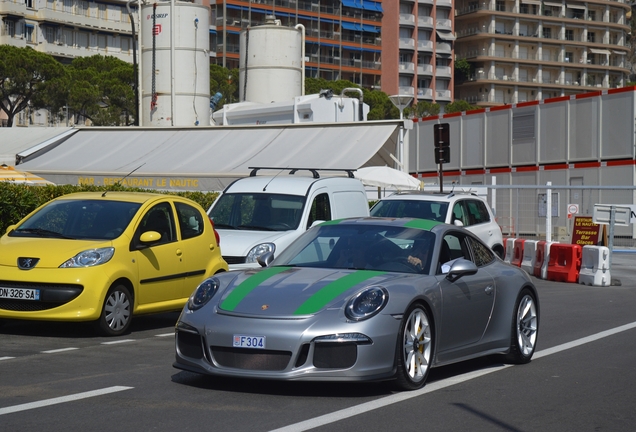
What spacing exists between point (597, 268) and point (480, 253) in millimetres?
12210

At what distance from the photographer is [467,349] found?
27.8 feet

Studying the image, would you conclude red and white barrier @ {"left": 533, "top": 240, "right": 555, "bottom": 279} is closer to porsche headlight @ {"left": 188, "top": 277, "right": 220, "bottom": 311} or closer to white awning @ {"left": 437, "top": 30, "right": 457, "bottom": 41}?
porsche headlight @ {"left": 188, "top": 277, "right": 220, "bottom": 311}

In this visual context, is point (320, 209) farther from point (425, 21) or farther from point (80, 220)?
point (425, 21)

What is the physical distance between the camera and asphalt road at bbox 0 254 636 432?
6426 mm

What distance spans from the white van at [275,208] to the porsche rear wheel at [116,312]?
2780 mm

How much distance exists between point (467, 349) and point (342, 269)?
4.11 ft

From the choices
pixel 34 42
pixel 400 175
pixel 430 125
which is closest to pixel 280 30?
pixel 430 125

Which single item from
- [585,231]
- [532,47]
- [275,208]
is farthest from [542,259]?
[532,47]

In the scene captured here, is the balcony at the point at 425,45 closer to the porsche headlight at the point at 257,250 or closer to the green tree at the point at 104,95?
the green tree at the point at 104,95

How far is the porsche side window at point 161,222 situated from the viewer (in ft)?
39.3

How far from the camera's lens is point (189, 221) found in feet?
41.3

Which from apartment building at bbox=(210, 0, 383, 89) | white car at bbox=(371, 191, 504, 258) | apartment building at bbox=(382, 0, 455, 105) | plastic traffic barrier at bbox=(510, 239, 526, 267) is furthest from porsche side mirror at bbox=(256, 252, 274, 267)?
apartment building at bbox=(382, 0, 455, 105)

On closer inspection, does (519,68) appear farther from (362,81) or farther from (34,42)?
(34,42)

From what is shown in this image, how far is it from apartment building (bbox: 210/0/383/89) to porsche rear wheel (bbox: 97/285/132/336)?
10103 centimetres
